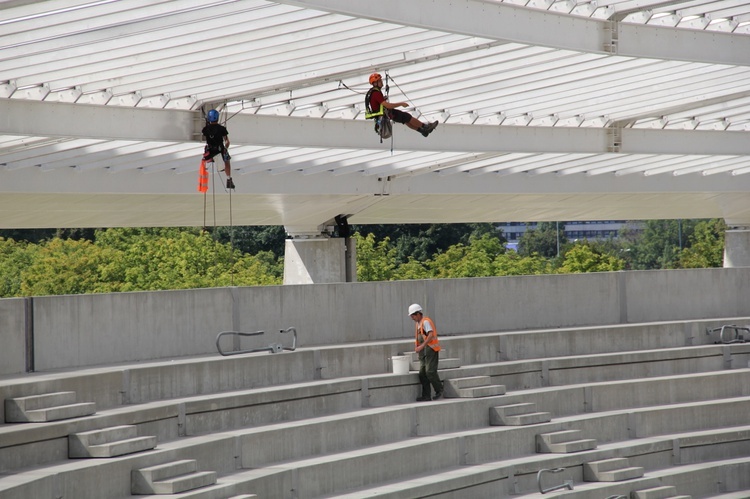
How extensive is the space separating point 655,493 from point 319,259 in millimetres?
15338

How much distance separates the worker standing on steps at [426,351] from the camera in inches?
667

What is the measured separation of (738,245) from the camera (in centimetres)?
3459

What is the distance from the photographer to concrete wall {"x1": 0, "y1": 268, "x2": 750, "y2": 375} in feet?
50.3

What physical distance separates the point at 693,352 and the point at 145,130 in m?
11.4

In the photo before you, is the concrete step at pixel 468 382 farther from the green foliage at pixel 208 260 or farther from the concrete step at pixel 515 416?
the green foliage at pixel 208 260

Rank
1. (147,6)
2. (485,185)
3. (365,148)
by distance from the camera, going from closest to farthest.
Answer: (147,6) → (365,148) → (485,185)

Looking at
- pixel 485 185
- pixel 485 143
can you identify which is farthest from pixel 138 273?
pixel 485 143

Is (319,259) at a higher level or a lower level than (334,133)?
lower

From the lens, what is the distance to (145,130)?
18.5 metres

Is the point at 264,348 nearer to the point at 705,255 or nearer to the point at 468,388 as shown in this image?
the point at 468,388

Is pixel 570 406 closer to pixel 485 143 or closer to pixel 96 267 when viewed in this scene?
pixel 485 143

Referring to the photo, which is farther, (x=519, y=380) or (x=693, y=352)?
(x=693, y=352)

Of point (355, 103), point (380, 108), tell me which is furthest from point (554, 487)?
point (355, 103)

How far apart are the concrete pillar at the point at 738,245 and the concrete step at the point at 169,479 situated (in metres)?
25.8
